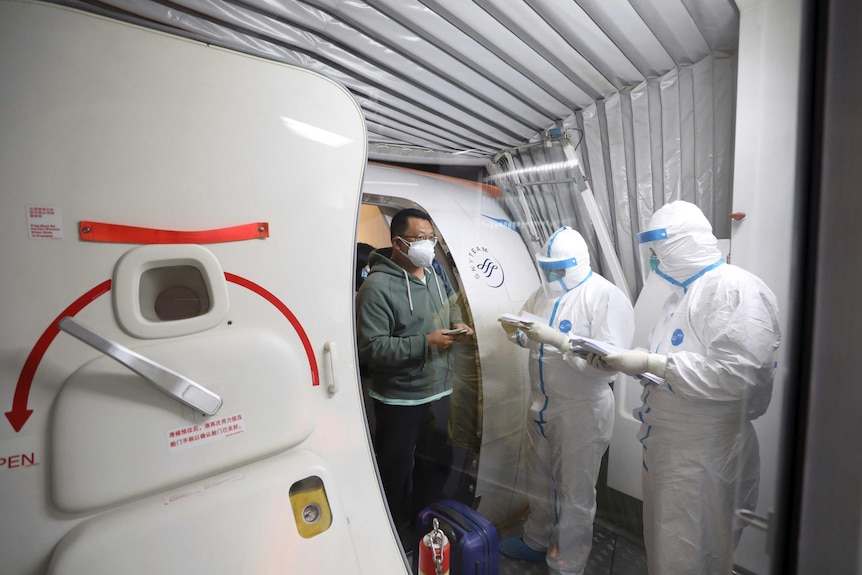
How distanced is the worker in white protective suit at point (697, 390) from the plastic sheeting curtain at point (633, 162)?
24 cm

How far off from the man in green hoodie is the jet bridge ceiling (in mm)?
399

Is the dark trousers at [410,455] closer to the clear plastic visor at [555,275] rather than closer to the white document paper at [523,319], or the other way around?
the white document paper at [523,319]

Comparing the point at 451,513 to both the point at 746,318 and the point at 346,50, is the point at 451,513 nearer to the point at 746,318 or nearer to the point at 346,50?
the point at 746,318

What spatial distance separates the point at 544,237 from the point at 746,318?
0.87 meters

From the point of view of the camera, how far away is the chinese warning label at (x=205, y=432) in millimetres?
754

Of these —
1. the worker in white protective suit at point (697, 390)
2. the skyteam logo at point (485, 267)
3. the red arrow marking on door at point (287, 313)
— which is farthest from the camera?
the skyteam logo at point (485, 267)

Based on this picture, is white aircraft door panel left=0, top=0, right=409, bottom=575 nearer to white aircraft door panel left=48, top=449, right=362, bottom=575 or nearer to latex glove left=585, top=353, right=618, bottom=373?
white aircraft door panel left=48, top=449, right=362, bottom=575

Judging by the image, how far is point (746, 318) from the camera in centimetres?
119

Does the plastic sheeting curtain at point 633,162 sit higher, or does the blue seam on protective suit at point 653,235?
the plastic sheeting curtain at point 633,162

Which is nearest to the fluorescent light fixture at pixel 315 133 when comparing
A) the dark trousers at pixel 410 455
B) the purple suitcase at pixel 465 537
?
the dark trousers at pixel 410 455

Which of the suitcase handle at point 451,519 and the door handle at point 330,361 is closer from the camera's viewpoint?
the door handle at point 330,361

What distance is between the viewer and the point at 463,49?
127 centimetres

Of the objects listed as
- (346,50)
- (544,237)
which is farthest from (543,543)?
(346,50)

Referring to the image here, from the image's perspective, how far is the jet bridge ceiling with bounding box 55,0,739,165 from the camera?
101cm
